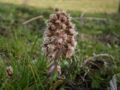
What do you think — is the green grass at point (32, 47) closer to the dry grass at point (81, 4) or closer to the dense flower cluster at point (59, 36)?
the dense flower cluster at point (59, 36)

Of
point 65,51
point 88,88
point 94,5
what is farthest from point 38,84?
point 94,5

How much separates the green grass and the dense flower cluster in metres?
0.23

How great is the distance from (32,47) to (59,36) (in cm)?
59

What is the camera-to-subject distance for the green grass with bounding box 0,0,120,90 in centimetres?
265

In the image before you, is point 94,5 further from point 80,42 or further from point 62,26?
point 62,26

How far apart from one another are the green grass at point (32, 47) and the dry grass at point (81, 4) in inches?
28.0

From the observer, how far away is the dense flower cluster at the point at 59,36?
238 centimetres

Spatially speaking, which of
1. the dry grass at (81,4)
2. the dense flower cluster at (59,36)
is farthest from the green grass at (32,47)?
the dry grass at (81,4)

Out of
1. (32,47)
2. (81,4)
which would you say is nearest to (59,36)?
(32,47)

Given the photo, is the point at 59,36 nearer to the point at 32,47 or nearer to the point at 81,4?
the point at 32,47

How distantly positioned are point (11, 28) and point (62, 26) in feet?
12.3

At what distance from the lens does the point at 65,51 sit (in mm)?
2424

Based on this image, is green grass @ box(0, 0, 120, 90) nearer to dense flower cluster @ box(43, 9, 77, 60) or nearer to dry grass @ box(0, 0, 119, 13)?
dense flower cluster @ box(43, 9, 77, 60)

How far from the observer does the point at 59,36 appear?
237 centimetres
